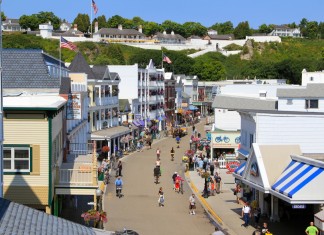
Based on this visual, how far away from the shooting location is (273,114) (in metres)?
34.5

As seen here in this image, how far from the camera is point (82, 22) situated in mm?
191250

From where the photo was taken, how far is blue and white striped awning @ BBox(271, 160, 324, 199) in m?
25.5

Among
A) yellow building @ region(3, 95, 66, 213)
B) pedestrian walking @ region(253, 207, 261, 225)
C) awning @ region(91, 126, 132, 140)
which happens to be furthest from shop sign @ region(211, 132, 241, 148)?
yellow building @ region(3, 95, 66, 213)

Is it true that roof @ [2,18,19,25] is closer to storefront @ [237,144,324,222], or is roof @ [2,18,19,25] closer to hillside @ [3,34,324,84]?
hillside @ [3,34,324,84]

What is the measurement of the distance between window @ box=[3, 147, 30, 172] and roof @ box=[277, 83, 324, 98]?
2764 cm

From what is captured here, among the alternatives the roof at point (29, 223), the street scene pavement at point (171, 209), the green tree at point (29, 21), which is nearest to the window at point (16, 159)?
the street scene pavement at point (171, 209)

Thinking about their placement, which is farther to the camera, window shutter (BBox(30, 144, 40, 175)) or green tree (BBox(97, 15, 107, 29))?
green tree (BBox(97, 15, 107, 29))

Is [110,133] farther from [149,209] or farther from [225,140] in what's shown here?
[149,209]

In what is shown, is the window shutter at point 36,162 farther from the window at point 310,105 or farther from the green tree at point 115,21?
the green tree at point 115,21

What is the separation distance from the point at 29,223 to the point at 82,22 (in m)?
179

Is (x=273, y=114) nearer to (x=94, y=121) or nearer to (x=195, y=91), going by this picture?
(x=94, y=121)

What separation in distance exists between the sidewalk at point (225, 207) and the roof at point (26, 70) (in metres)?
10.2

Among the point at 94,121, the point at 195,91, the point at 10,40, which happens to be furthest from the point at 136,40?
the point at 94,121

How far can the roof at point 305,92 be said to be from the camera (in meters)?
48.2
